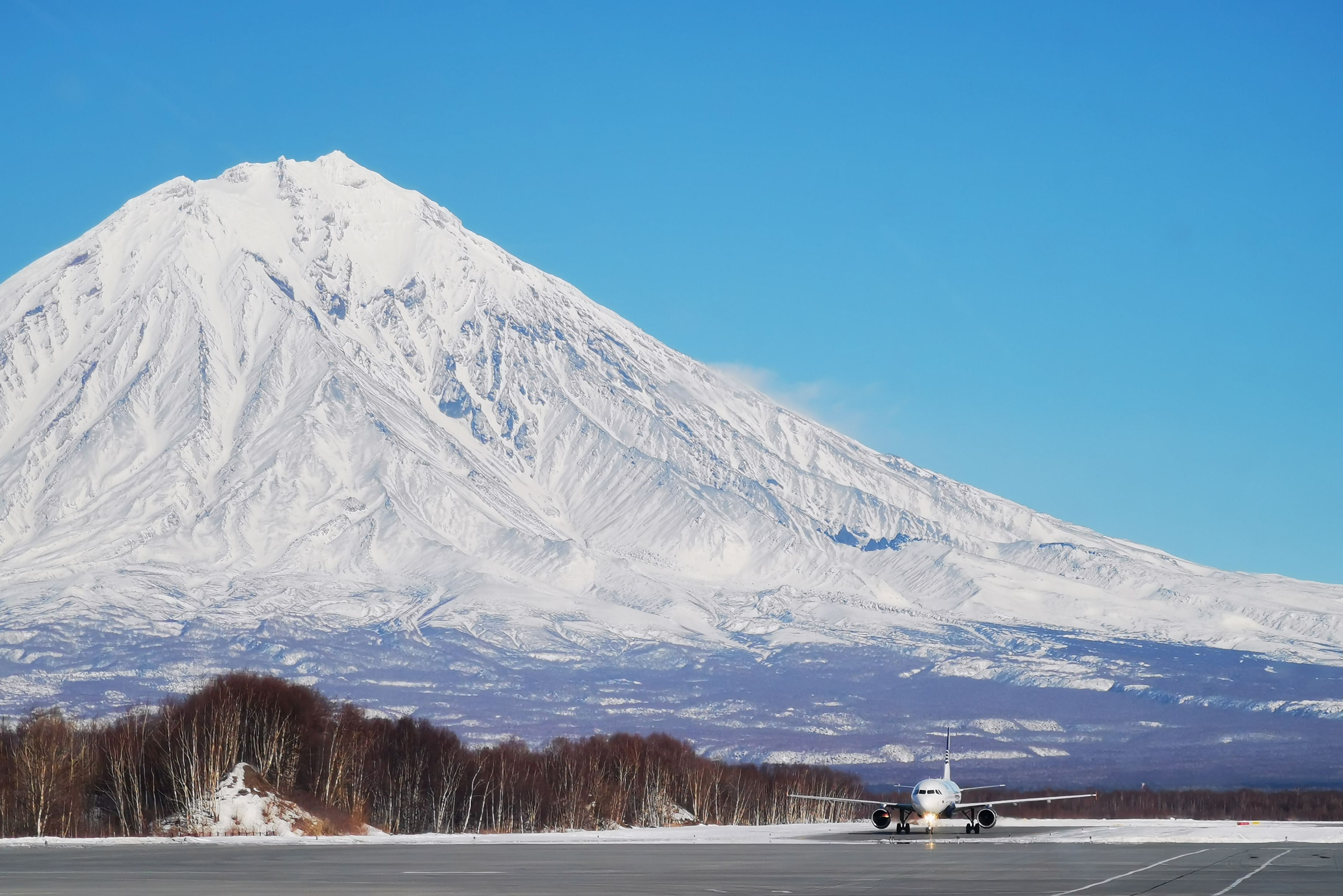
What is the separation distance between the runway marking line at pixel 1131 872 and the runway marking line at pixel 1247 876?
2730 mm

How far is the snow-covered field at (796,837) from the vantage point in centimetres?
6875

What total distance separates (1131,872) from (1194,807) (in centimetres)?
14188

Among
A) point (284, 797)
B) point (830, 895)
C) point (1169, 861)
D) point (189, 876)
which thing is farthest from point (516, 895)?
point (284, 797)

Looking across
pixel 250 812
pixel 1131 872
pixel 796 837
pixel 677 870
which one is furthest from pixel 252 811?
pixel 1131 872

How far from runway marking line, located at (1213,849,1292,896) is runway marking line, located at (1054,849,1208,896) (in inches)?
107

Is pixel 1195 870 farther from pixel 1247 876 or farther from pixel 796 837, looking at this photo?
pixel 796 837

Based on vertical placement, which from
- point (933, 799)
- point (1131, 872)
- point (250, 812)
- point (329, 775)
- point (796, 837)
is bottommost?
point (796, 837)

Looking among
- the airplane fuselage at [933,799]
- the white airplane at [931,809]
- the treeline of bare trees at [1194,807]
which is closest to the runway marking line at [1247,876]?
the white airplane at [931,809]

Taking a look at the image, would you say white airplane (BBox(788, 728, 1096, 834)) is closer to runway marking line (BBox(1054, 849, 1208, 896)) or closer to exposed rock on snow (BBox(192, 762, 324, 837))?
runway marking line (BBox(1054, 849, 1208, 896))

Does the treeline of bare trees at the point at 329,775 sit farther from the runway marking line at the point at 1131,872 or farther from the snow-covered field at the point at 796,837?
the runway marking line at the point at 1131,872

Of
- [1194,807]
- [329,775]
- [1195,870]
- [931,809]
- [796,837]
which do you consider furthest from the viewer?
[1194,807]

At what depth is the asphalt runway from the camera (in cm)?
4244

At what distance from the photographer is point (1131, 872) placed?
4928 centimetres

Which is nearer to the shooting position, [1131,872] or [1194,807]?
[1131,872]
